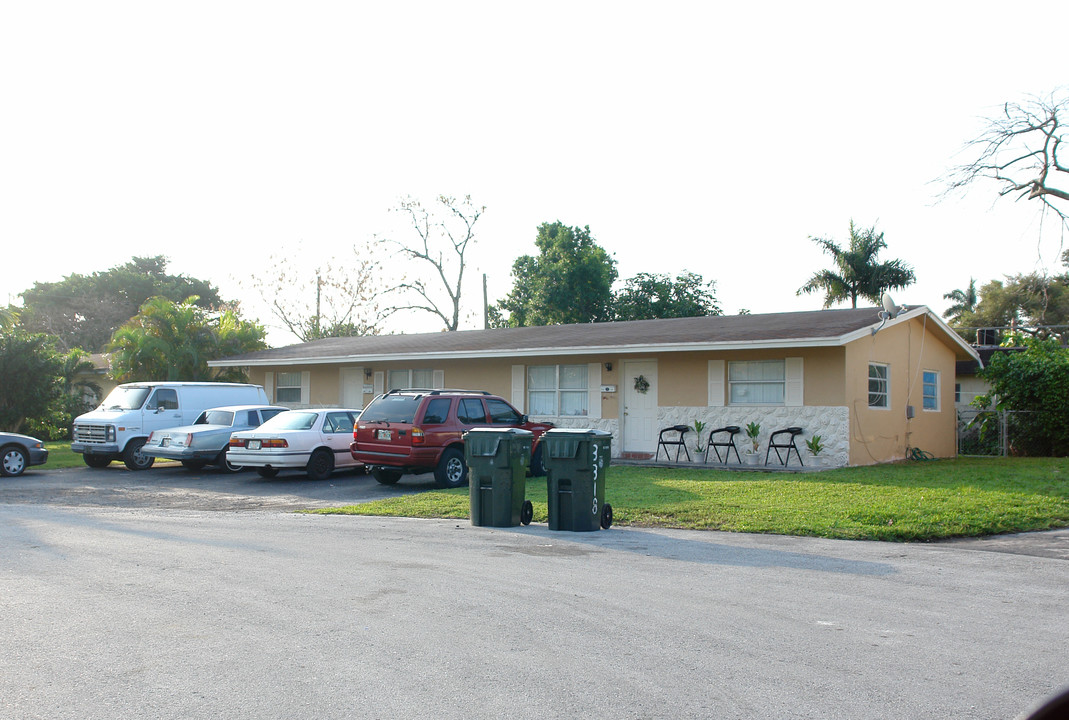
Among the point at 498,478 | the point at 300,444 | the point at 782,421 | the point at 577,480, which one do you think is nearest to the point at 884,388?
the point at 782,421

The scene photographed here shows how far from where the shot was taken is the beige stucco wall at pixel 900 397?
18.9 meters

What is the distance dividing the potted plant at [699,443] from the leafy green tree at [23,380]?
829 inches

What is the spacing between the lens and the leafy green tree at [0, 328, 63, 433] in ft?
92.8

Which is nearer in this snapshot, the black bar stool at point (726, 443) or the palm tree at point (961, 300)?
the black bar stool at point (726, 443)

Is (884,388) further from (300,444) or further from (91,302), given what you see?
(91,302)

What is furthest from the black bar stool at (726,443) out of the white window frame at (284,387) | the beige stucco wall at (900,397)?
the white window frame at (284,387)

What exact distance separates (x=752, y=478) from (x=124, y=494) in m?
11.2

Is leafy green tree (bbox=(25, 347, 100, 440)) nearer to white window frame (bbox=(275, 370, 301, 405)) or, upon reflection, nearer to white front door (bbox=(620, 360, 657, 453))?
white window frame (bbox=(275, 370, 301, 405))

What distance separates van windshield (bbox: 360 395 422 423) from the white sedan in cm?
184

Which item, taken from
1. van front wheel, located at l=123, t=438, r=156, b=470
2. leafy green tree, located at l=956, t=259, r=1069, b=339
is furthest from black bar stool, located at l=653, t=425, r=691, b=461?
leafy green tree, located at l=956, t=259, r=1069, b=339

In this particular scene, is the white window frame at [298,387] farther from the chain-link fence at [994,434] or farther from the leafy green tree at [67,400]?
the chain-link fence at [994,434]

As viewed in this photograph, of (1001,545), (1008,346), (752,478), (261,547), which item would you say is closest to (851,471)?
(752,478)

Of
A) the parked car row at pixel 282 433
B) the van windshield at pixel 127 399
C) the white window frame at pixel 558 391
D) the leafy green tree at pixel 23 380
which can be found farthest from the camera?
the leafy green tree at pixel 23 380

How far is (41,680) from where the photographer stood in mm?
4941
